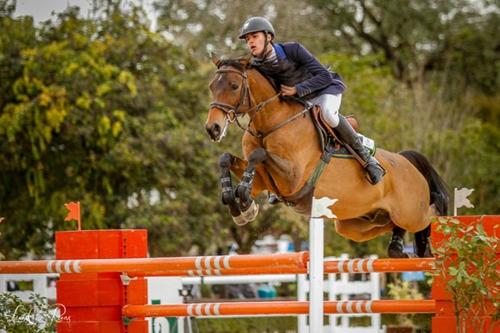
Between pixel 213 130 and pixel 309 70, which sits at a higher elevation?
pixel 309 70

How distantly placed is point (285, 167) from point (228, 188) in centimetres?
47

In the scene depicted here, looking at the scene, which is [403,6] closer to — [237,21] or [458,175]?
[458,175]

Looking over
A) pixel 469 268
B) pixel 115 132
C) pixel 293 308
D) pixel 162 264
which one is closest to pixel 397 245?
pixel 293 308

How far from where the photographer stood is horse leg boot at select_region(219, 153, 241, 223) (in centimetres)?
682

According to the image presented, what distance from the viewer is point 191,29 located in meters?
20.3

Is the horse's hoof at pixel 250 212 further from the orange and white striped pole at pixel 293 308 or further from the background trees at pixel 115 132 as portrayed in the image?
the background trees at pixel 115 132

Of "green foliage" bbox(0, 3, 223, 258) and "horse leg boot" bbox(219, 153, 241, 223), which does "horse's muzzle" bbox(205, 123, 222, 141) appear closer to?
"horse leg boot" bbox(219, 153, 241, 223)

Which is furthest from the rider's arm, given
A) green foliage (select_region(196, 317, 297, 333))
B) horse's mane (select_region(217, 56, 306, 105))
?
green foliage (select_region(196, 317, 297, 333))

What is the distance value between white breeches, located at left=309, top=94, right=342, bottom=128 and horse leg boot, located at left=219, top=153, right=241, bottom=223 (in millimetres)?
754

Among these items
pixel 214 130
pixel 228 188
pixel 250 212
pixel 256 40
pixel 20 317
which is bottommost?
pixel 20 317

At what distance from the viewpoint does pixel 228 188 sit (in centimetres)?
687

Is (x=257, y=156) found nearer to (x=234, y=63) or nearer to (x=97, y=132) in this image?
(x=234, y=63)

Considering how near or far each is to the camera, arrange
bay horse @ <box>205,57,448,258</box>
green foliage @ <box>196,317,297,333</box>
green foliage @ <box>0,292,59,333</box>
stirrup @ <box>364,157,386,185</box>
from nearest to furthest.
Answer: green foliage @ <box>0,292,59,333</box> < bay horse @ <box>205,57,448,258</box> < stirrup @ <box>364,157,386,185</box> < green foliage @ <box>196,317,297,333</box>

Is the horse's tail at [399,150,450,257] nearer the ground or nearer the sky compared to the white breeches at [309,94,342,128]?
nearer the ground
